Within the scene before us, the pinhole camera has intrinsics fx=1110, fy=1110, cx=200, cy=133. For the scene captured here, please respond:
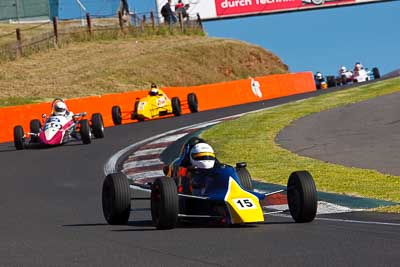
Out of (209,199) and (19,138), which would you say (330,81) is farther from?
(209,199)

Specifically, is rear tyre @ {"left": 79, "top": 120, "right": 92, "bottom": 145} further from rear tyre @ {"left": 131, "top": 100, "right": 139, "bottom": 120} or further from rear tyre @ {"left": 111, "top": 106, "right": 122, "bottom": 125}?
rear tyre @ {"left": 131, "top": 100, "right": 139, "bottom": 120}

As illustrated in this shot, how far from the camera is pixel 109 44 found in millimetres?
55312

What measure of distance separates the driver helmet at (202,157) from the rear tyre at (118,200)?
0.78 m

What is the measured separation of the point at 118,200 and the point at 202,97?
25.7 m

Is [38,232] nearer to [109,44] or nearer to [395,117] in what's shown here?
[395,117]

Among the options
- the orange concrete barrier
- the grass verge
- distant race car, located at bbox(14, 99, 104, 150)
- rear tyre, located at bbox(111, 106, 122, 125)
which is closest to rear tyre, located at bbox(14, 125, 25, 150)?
distant race car, located at bbox(14, 99, 104, 150)

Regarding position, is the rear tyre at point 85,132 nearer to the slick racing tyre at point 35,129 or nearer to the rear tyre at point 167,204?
the slick racing tyre at point 35,129

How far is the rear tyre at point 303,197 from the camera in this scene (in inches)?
430

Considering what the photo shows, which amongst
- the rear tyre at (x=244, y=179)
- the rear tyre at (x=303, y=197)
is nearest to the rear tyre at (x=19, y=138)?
the rear tyre at (x=244, y=179)

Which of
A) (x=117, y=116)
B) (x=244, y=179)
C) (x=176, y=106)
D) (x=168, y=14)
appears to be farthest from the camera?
(x=168, y=14)

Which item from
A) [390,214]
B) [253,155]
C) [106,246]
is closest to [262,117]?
[253,155]

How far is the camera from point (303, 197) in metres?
10.9

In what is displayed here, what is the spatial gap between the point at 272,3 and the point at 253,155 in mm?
48404

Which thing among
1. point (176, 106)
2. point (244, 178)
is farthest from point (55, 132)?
point (244, 178)
